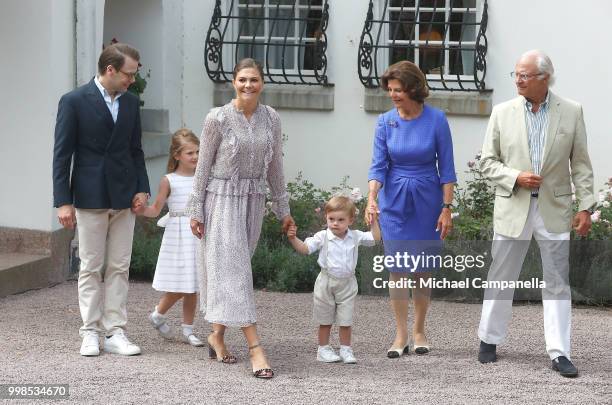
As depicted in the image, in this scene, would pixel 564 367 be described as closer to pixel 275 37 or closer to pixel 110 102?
pixel 110 102

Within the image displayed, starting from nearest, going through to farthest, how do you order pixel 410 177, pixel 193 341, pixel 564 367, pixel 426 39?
pixel 564 367 → pixel 410 177 → pixel 193 341 → pixel 426 39

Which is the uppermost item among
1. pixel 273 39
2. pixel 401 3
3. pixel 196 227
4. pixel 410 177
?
pixel 401 3

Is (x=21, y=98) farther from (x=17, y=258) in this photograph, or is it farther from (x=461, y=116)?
(x=461, y=116)

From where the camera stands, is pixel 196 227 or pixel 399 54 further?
pixel 399 54

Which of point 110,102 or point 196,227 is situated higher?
point 110,102

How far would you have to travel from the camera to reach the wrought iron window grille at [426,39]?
445 inches

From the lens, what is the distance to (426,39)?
449 inches

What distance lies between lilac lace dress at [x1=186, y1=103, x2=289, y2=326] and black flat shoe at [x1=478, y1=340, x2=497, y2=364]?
4.61 feet

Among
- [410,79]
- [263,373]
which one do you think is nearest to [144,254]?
[263,373]

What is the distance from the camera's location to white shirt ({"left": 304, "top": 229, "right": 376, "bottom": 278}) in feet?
23.8

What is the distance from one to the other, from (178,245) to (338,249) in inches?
45.3

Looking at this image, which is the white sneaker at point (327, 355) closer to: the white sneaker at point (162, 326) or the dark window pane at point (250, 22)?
the white sneaker at point (162, 326)

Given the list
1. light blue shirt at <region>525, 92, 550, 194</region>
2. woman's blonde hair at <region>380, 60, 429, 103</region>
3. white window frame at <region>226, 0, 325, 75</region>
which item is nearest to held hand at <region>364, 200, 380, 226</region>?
woman's blonde hair at <region>380, 60, 429, 103</region>

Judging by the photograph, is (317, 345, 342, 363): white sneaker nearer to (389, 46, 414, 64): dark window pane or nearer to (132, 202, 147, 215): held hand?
(132, 202, 147, 215): held hand
